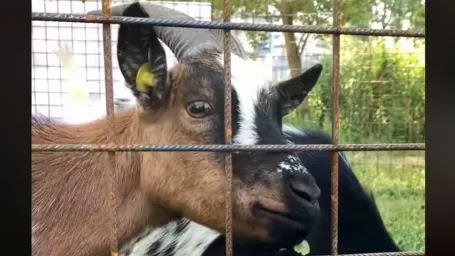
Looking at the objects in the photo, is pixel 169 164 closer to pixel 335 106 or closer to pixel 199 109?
pixel 199 109

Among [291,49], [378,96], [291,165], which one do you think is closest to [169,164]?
[291,165]

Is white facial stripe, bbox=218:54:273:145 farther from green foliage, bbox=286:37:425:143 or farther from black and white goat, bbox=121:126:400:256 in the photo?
green foliage, bbox=286:37:425:143

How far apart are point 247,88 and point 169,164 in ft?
1.16

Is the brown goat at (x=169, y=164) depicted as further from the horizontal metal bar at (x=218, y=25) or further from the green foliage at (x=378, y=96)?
the green foliage at (x=378, y=96)

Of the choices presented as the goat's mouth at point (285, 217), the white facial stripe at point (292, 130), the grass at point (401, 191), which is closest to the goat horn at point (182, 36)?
the white facial stripe at point (292, 130)

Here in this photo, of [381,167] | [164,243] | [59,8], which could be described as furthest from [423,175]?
[59,8]

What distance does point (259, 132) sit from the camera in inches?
79.4

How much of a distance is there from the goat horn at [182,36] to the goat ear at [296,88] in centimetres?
18

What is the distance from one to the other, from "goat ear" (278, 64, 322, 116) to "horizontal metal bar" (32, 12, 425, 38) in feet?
0.46

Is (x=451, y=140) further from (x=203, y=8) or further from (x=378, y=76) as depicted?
(x=203, y=8)

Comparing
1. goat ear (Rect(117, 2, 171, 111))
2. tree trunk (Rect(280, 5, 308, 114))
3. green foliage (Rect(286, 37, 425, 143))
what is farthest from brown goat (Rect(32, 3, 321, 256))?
green foliage (Rect(286, 37, 425, 143))

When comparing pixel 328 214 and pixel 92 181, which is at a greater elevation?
pixel 92 181
